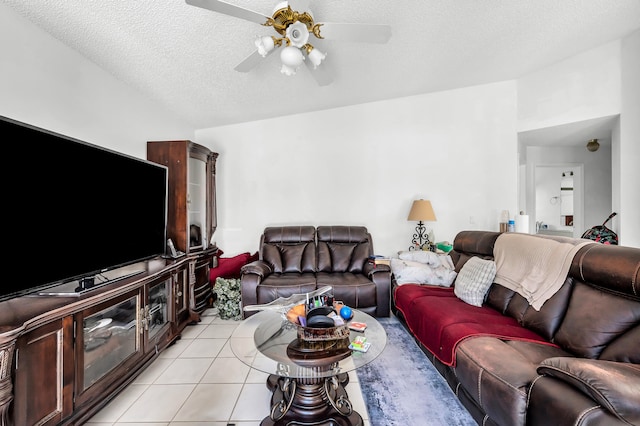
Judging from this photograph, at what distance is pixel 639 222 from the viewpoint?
2941mm

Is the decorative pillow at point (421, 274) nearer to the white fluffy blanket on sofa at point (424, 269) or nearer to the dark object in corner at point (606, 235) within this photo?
the white fluffy blanket on sofa at point (424, 269)

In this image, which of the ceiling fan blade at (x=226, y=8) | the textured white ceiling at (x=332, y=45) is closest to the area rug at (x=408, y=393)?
the ceiling fan blade at (x=226, y=8)

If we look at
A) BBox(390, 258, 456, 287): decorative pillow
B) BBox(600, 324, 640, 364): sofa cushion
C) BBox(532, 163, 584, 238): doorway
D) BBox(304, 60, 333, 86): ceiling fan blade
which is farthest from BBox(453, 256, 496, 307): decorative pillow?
BBox(532, 163, 584, 238): doorway

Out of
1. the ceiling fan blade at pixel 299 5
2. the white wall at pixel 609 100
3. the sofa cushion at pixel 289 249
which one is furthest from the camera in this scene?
the sofa cushion at pixel 289 249

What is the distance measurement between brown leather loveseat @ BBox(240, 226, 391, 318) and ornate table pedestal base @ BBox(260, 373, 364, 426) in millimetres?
1334

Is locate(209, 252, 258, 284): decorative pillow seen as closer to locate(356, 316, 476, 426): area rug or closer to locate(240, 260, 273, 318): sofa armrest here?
locate(240, 260, 273, 318): sofa armrest

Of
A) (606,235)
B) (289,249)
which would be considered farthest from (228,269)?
(606,235)

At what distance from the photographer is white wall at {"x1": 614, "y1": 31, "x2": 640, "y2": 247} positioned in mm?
2939

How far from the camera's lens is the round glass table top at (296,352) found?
134cm

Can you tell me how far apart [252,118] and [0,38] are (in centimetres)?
257

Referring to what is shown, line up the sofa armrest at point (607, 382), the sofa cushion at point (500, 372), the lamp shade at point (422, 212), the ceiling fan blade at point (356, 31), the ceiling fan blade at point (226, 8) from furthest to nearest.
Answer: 1. the lamp shade at point (422, 212)
2. the ceiling fan blade at point (356, 31)
3. the ceiling fan blade at point (226, 8)
4. the sofa cushion at point (500, 372)
5. the sofa armrest at point (607, 382)

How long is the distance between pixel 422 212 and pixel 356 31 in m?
A: 2.46

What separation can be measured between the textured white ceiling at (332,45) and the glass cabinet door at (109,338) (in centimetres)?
188

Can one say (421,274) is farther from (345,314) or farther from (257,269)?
(257,269)
